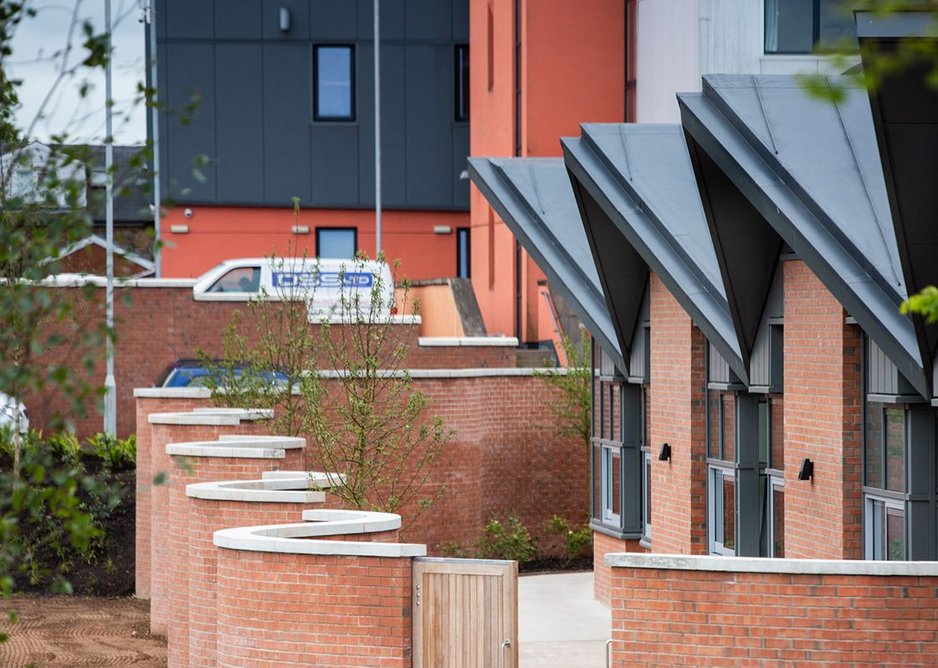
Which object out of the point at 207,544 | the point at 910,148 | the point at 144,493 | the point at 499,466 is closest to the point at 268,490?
the point at 207,544

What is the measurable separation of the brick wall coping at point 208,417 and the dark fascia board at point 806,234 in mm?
7524

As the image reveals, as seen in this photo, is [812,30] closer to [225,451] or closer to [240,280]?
[225,451]

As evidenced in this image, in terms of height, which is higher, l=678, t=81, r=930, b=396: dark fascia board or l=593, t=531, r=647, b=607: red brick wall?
l=678, t=81, r=930, b=396: dark fascia board

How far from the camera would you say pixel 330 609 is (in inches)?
449

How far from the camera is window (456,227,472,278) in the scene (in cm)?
3872

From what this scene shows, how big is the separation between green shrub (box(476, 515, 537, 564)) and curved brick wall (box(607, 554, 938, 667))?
1339 cm

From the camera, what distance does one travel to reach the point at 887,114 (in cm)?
1002

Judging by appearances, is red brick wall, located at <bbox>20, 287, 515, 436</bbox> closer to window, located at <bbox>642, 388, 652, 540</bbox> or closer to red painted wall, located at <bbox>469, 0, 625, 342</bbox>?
red painted wall, located at <bbox>469, 0, 625, 342</bbox>

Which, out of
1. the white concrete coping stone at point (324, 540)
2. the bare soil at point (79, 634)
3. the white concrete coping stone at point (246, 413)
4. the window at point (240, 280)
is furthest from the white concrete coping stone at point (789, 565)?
the window at point (240, 280)

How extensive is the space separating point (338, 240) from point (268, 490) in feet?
80.7

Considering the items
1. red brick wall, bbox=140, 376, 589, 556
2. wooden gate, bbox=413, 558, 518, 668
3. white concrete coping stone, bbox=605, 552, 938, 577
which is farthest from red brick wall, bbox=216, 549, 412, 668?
red brick wall, bbox=140, 376, 589, 556

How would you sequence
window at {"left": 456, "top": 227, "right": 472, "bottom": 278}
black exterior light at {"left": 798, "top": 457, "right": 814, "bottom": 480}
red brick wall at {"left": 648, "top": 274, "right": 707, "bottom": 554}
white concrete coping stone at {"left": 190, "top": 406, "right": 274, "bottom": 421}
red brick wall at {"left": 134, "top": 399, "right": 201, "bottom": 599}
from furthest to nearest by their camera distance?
window at {"left": 456, "top": 227, "right": 472, "bottom": 278}
red brick wall at {"left": 134, "top": 399, "right": 201, "bottom": 599}
white concrete coping stone at {"left": 190, "top": 406, "right": 274, "bottom": 421}
red brick wall at {"left": 648, "top": 274, "right": 707, "bottom": 554}
black exterior light at {"left": 798, "top": 457, "right": 814, "bottom": 480}

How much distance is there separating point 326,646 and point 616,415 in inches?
343

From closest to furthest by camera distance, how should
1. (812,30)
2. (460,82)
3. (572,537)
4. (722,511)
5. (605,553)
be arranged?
(722,511) < (605,553) < (812,30) < (572,537) < (460,82)
